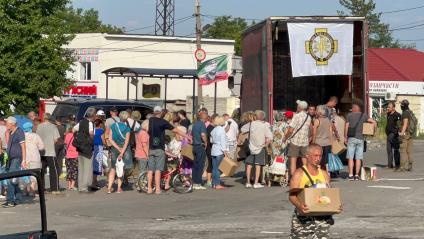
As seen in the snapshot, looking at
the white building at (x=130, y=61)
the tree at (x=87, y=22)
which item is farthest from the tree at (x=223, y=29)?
the white building at (x=130, y=61)

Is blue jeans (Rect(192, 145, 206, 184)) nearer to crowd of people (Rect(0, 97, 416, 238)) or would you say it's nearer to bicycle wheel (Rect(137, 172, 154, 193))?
crowd of people (Rect(0, 97, 416, 238))

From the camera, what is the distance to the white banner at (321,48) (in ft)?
73.0

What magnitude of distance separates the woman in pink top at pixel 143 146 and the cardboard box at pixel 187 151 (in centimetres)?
98

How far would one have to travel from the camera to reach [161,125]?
19.0 meters

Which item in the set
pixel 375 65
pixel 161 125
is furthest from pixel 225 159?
pixel 375 65

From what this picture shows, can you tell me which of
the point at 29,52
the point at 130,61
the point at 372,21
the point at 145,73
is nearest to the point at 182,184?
the point at 145,73

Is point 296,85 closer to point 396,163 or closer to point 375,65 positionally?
point 396,163

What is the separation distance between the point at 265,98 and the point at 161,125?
376cm

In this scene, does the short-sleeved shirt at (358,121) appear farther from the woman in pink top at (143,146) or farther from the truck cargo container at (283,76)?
the woman in pink top at (143,146)

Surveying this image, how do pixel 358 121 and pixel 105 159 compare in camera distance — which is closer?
pixel 105 159

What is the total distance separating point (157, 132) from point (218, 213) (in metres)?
3.38

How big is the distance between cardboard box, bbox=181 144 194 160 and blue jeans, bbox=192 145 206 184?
0.26 ft

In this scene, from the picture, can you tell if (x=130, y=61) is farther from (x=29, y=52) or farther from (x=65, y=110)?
(x=65, y=110)

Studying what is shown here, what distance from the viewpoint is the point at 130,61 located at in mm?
68812
